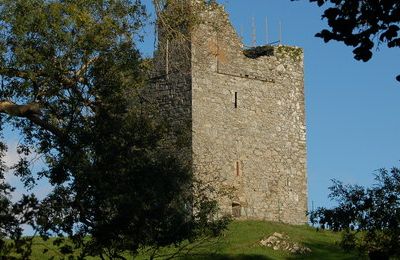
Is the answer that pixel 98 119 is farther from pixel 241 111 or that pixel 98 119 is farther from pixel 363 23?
pixel 241 111

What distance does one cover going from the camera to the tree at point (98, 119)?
1859cm

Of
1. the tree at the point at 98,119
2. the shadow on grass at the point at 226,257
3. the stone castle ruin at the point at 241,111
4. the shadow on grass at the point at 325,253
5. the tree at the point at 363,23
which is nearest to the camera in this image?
the tree at the point at 363,23

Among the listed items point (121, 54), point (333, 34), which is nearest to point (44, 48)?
point (121, 54)

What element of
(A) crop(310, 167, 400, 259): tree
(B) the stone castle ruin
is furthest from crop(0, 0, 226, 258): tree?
(B) the stone castle ruin

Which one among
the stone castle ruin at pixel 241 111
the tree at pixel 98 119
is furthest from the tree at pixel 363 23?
the stone castle ruin at pixel 241 111

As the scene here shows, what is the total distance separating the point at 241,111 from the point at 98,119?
611 inches

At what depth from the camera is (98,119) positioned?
1958 centimetres

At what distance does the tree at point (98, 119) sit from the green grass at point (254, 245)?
4.39 metres

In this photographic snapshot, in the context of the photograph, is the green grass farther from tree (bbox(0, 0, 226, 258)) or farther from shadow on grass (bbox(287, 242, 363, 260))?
tree (bbox(0, 0, 226, 258))

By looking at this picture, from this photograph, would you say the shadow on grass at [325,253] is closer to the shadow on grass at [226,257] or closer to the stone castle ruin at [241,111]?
the shadow on grass at [226,257]

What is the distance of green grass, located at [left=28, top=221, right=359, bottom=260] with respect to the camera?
2616 centimetres

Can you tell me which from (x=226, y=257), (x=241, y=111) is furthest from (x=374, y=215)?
(x=241, y=111)

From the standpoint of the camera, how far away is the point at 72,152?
19.2 metres

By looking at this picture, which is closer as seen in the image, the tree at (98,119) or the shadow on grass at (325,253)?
the tree at (98,119)
